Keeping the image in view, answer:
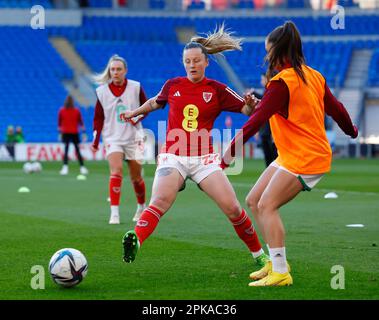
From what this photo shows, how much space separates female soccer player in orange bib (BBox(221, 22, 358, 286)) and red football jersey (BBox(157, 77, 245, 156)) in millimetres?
1118

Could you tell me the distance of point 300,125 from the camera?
27.1 ft

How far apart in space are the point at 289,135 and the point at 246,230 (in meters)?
1.43

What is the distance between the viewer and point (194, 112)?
9367 mm

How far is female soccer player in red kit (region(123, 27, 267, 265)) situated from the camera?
919 cm

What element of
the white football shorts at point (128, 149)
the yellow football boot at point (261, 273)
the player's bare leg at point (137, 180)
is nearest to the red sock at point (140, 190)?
the player's bare leg at point (137, 180)

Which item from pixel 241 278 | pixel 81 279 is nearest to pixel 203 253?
pixel 241 278

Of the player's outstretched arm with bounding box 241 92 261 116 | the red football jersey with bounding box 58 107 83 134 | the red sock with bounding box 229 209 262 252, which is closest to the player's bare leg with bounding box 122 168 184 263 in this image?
the red sock with bounding box 229 209 262 252

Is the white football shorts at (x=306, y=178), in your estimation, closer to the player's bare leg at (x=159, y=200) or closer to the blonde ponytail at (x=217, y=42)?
the player's bare leg at (x=159, y=200)

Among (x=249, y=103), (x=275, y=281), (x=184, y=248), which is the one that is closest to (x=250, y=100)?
(x=249, y=103)

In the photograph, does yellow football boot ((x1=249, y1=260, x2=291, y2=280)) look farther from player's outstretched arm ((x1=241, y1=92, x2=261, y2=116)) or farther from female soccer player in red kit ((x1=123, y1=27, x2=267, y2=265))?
player's outstretched arm ((x1=241, y1=92, x2=261, y2=116))

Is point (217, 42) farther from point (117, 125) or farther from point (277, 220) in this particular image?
point (117, 125)

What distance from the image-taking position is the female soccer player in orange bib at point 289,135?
26.8ft

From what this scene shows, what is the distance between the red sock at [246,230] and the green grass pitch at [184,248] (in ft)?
0.76
